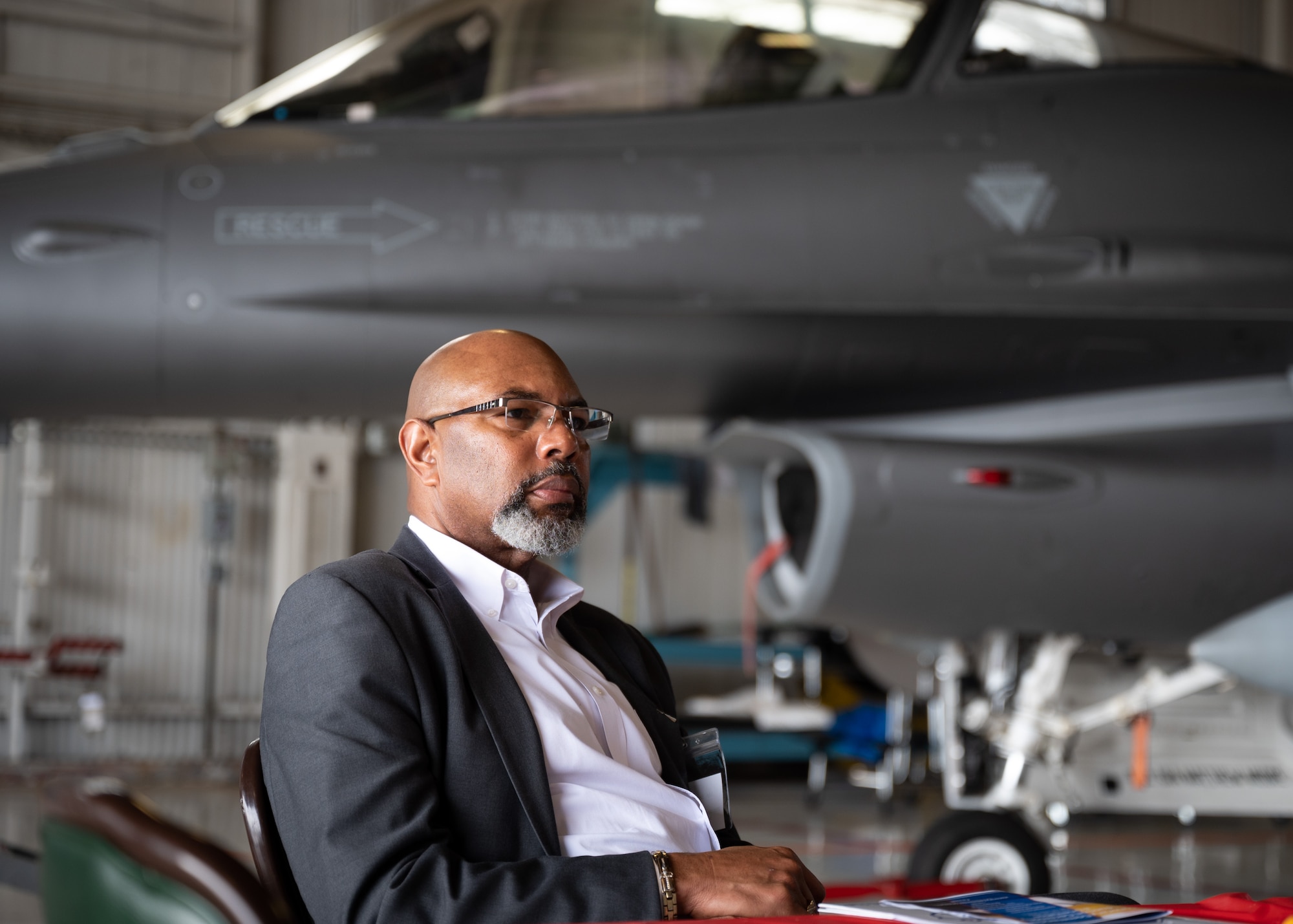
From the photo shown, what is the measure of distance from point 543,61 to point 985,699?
2.82m

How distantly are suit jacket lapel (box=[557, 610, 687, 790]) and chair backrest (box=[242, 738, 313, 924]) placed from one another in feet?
1.77

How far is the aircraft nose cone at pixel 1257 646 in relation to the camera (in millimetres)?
3930

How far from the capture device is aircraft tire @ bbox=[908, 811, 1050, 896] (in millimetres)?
4027

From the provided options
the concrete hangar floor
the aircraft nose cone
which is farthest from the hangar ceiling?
the aircraft nose cone

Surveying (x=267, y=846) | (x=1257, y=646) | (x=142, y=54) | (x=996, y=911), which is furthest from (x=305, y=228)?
(x=142, y=54)

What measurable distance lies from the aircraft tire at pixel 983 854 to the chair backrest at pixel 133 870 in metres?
3.52

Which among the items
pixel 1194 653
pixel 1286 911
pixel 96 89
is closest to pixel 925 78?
pixel 1194 653

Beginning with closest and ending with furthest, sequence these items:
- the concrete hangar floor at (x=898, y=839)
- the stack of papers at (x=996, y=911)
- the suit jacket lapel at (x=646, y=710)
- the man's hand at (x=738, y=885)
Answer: the stack of papers at (x=996, y=911)
the man's hand at (x=738, y=885)
the suit jacket lapel at (x=646, y=710)
the concrete hangar floor at (x=898, y=839)

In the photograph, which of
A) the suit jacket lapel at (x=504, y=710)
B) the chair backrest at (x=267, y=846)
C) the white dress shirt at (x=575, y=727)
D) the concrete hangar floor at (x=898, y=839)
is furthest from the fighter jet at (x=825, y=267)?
the chair backrest at (x=267, y=846)

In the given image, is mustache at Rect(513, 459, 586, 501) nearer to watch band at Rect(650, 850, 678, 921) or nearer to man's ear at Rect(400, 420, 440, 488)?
man's ear at Rect(400, 420, 440, 488)

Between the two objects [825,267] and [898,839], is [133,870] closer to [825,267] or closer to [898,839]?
[825,267]

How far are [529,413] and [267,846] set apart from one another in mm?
660

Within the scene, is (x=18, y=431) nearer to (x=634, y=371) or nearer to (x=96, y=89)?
(x=96, y=89)

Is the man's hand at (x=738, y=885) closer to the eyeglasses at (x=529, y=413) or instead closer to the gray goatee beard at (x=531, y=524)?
the gray goatee beard at (x=531, y=524)
